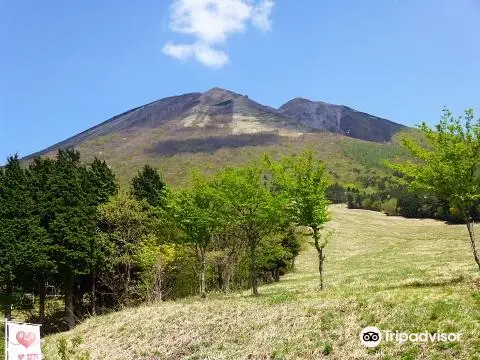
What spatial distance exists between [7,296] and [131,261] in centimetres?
1199

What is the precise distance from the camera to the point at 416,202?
468 feet

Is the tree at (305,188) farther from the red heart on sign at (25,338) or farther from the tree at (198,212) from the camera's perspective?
the red heart on sign at (25,338)

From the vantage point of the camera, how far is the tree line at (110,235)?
3938 cm

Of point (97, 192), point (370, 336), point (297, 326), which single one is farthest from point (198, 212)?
point (370, 336)

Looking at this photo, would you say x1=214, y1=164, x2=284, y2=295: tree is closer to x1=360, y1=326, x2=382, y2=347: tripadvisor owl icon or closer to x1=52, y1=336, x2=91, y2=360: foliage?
x1=52, y1=336, x2=91, y2=360: foliage

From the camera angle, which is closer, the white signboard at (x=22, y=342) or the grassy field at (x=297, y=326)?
the white signboard at (x=22, y=342)

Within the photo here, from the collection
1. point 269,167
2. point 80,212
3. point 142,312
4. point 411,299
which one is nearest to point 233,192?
point 269,167

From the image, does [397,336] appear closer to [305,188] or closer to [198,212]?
[305,188]

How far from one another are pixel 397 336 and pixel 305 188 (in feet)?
49.9

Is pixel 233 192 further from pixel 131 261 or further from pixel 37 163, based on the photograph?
pixel 37 163

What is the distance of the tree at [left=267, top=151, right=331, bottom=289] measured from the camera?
106 feet

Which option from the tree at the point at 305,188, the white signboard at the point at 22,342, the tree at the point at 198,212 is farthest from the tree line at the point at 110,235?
the white signboard at the point at 22,342

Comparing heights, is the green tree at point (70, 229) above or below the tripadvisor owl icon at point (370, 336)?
above

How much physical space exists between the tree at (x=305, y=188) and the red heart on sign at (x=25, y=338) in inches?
844
